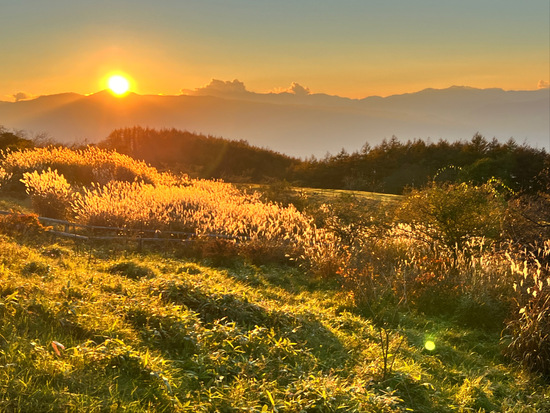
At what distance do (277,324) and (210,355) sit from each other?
1.63 metres

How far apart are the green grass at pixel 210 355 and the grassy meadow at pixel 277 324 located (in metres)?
0.02

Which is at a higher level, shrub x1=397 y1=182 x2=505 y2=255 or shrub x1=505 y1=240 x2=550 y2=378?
shrub x1=397 y1=182 x2=505 y2=255

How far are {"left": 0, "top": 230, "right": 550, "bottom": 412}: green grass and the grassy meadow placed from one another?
2 centimetres

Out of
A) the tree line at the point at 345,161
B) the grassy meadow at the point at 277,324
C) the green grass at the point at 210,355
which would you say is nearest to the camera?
the green grass at the point at 210,355

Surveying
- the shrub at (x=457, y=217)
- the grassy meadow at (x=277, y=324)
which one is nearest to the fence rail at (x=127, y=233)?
the grassy meadow at (x=277, y=324)

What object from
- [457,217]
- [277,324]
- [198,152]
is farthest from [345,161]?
[277,324]

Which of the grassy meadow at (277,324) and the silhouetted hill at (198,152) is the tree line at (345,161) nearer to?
the silhouetted hill at (198,152)

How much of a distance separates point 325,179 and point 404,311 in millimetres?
26929

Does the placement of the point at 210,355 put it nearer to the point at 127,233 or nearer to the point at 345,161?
the point at 127,233

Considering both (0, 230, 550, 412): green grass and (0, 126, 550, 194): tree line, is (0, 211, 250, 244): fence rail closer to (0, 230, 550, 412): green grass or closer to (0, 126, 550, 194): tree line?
(0, 230, 550, 412): green grass

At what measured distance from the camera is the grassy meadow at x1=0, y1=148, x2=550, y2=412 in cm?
372

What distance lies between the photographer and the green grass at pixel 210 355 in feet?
11.6

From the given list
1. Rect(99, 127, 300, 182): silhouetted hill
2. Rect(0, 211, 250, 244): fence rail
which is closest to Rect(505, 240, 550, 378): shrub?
Rect(0, 211, 250, 244): fence rail

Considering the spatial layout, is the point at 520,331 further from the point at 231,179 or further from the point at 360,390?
the point at 231,179
